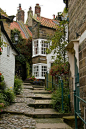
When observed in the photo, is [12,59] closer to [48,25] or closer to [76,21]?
[76,21]

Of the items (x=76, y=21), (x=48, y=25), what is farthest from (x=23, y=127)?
(x=48, y=25)

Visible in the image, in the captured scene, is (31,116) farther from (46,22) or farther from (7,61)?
(46,22)

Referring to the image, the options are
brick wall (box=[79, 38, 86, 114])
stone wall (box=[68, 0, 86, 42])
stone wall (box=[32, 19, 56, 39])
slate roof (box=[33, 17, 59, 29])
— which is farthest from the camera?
slate roof (box=[33, 17, 59, 29])

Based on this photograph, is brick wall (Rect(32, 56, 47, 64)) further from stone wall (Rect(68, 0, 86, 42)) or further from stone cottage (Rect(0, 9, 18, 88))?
stone wall (Rect(68, 0, 86, 42))

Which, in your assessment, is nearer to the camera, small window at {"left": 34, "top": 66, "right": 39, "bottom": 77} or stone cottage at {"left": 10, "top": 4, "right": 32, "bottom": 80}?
small window at {"left": 34, "top": 66, "right": 39, "bottom": 77}

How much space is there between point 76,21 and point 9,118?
4.13 m

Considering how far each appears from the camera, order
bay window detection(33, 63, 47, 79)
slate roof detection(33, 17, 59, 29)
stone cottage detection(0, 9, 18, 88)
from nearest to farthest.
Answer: stone cottage detection(0, 9, 18, 88), bay window detection(33, 63, 47, 79), slate roof detection(33, 17, 59, 29)

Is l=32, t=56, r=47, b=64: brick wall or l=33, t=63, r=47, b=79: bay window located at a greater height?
l=32, t=56, r=47, b=64: brick wall

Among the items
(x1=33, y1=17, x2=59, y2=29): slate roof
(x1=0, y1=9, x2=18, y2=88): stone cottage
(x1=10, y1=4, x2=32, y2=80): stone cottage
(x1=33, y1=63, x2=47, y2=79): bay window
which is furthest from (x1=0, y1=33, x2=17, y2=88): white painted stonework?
(x1=33, y1=17, x2=59, y2=29): slate roof

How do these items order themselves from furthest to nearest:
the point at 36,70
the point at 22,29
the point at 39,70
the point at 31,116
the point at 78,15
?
the point at 22,29
the point at 36,70
the point at 39,70
the point at 31,116
the point at 78,15

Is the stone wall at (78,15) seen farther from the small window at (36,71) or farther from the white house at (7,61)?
the small window at (36,71)

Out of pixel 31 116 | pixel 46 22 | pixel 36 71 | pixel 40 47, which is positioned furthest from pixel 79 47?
pixel 46 22

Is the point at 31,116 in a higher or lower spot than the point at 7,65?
lower

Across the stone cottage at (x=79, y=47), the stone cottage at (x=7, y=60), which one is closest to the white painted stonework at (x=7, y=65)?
the stone cottage at (x=7, y=60)
